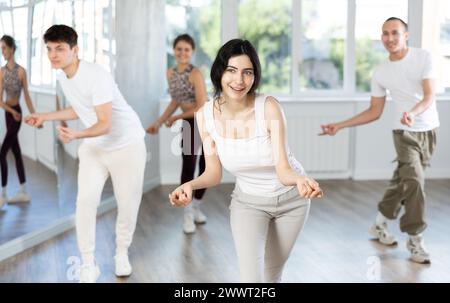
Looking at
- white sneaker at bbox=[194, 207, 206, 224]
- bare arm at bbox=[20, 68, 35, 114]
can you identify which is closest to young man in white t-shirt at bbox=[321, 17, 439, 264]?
white sneaker at bbox=[194, 207, 206, 224]

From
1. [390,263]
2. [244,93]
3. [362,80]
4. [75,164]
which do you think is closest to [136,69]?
[75,164]

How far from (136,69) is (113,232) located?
1.72m

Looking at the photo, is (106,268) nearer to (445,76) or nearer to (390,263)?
(390,263)

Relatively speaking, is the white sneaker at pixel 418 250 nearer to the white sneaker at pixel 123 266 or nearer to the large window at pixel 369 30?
the white sneaker at pixel 123 266

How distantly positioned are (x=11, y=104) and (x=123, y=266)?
4.06 ft

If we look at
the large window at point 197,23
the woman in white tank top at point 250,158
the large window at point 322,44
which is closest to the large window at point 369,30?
the large window at point 322,44

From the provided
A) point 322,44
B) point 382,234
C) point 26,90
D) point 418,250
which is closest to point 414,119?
point 418,250

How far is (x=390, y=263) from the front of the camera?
4.34 m

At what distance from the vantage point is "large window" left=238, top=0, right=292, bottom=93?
7.21m

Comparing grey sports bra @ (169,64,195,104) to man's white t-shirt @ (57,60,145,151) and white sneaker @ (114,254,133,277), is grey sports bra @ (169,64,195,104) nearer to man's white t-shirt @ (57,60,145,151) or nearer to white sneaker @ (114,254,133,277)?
man's white t-shirt @ (57,60,145,151)

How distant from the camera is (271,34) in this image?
7.30m

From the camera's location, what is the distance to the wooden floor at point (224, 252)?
→ 412 centimetres

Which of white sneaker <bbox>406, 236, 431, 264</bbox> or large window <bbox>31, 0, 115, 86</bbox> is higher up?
large window <bbox>31, 0, 115, 86</bbox>

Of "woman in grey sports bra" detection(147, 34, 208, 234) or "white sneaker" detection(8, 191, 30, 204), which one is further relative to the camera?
"woman in grey sports bra" detection(147, 34, 208, 234)
